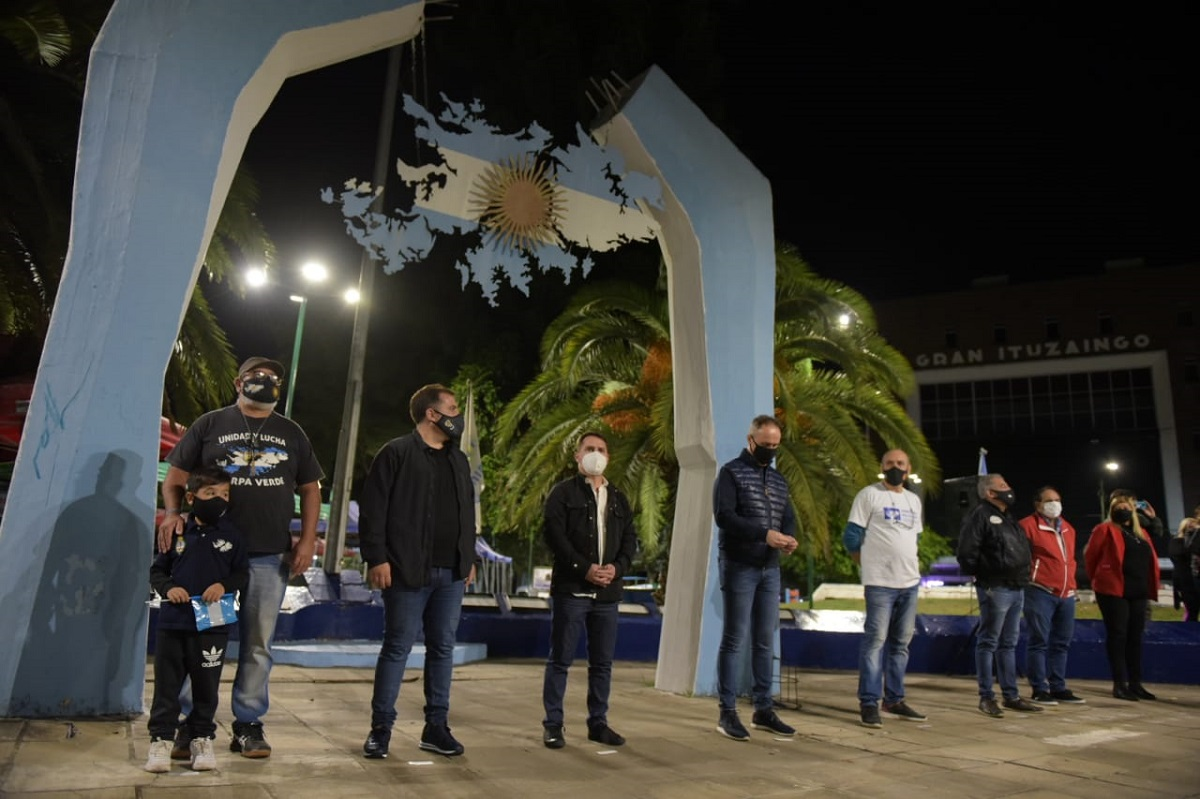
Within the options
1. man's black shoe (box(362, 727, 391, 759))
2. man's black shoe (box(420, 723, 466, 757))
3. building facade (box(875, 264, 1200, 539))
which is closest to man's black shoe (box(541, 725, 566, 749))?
man's black shoe (box(420, 723, 466, 757))

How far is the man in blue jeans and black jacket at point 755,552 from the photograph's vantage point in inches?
225

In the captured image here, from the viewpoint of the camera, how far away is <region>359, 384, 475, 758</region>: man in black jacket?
456 centimetres

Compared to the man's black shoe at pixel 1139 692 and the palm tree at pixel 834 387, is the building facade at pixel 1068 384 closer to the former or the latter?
the palm tree at pixel 834 387

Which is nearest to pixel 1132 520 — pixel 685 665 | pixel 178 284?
pixel 685 665

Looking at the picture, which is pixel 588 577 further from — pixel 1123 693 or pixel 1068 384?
pixel 1068 384

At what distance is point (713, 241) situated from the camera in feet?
25.7

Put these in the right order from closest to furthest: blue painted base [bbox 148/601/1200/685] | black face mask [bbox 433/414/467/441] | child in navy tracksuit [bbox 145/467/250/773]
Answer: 1. child in navy tracksuit [bbox 145/467/250/773]
2. black face mask [bbox 433/414/467/441]
3. blue painted base [bbox 148/601/1200/685]

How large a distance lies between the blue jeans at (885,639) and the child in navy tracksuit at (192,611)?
4.20m

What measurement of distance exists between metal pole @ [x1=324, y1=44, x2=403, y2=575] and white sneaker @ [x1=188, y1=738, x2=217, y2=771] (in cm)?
874

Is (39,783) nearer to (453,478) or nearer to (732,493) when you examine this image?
(453,478)

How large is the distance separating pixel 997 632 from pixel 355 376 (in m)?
9.30

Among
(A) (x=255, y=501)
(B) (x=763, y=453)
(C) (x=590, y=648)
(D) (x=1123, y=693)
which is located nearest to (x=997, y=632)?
(D) (x=1123, y=693)

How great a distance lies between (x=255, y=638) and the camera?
14.6 feet

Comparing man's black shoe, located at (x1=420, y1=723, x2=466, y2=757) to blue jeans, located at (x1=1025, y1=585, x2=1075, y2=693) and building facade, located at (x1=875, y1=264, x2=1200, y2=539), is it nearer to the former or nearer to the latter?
blue jeans, located at (x1=1025, y1=585, x2=1075, y2=693)
